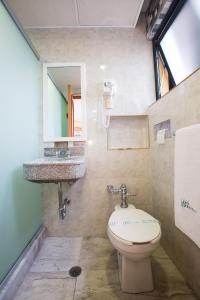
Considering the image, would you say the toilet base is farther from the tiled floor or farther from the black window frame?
the black window frame

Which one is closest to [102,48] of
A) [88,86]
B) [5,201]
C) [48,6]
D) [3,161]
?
[88,86]

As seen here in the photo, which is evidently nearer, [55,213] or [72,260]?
[72,260]

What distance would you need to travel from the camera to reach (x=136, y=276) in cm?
107

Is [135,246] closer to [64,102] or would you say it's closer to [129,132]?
[129,132]

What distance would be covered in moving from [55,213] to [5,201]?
748 millimetres

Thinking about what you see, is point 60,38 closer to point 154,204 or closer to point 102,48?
point 102,48

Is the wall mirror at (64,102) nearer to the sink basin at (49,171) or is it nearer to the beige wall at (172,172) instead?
the sink basin at (49,171)

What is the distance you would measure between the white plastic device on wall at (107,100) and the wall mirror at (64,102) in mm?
205

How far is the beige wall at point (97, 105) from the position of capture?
1744 mm

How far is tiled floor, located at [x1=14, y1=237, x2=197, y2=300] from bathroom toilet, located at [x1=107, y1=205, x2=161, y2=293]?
0.22 ft

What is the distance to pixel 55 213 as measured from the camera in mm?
1747

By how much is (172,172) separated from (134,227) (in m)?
0.51

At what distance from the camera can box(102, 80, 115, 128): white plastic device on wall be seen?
5.49 ft

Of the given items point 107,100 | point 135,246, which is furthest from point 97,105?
point 135,246
